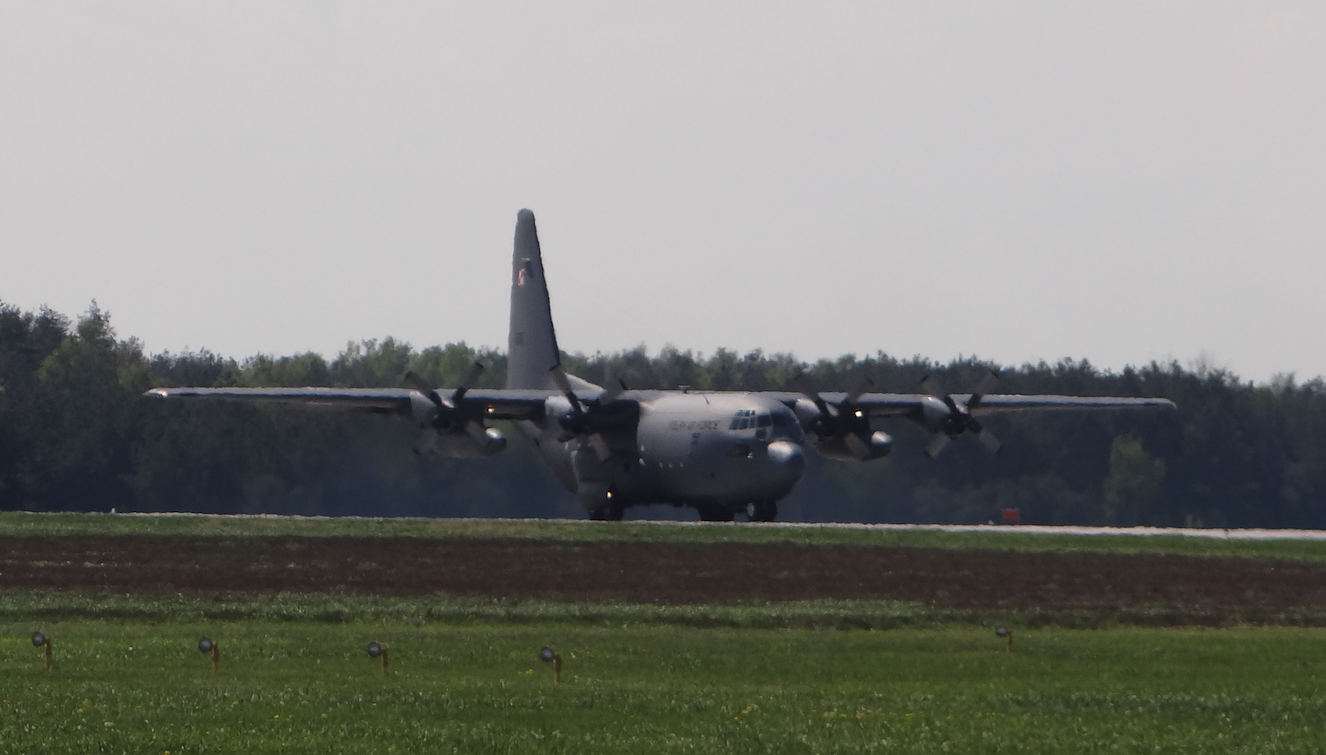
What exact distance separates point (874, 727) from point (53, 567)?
2429cm

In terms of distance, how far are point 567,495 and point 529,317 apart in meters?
8.96

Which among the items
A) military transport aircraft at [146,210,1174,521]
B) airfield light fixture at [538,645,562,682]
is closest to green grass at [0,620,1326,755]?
airfield light fixture at [538,645,562,682]

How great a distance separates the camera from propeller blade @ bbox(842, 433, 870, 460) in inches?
2032

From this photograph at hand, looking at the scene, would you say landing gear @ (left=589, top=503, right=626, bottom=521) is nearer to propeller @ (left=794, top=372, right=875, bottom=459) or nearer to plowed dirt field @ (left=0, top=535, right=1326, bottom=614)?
propeller @ (left=794, top=372, right=875, bottom=459)

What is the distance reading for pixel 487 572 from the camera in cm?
3647

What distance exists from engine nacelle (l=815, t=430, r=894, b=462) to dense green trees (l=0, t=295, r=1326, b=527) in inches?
436

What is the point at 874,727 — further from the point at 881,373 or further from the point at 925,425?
the point at 881,373

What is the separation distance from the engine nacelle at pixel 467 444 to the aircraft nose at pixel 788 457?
321 inches

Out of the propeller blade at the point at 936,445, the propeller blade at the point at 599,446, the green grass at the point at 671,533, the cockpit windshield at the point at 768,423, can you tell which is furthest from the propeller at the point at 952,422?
the propeller blade at the point at 599,446

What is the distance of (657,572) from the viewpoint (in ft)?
119

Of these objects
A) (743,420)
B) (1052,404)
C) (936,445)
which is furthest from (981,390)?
(743,420)

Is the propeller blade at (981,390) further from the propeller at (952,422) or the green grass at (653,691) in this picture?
the green grass at (653,691)

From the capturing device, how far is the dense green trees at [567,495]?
64375 millimetres

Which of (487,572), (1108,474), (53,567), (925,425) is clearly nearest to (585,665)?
(487,572)
